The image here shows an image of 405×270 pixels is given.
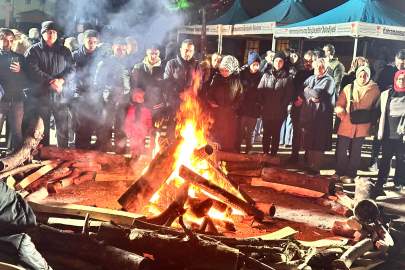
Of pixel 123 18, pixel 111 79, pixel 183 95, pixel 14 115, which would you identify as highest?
pixel 123 18

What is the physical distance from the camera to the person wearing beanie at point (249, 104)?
8.23m

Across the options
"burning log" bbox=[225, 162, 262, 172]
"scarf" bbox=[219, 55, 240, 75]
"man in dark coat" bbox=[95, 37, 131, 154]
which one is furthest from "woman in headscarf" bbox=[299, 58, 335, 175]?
"man in dark coat" bbox=[95, 37, 131, 154]

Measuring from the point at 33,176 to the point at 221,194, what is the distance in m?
2.88

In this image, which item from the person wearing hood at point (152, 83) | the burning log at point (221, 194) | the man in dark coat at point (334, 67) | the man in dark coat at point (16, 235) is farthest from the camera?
the man in dark coat at point (334, 67)

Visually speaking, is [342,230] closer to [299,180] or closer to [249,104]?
[299,180]

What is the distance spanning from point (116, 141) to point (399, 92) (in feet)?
17.8

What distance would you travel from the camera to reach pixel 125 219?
415 centimetres

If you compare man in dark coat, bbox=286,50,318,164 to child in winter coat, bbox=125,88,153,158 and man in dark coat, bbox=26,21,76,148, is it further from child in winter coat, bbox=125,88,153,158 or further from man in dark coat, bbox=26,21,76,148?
man in dark coat, bbox=26,21,76,148

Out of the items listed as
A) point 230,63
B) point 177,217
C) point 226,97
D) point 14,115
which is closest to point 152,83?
point 226,97

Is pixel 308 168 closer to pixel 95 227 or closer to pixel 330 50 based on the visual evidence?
pixel 330 50

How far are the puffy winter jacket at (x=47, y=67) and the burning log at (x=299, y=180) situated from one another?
13.6 ft

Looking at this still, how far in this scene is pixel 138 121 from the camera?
7.59m

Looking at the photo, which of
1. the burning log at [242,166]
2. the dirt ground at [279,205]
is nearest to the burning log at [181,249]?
the dirt ground at [279,205]

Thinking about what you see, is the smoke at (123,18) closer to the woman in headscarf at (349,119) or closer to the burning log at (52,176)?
the burning log at (52,176)
